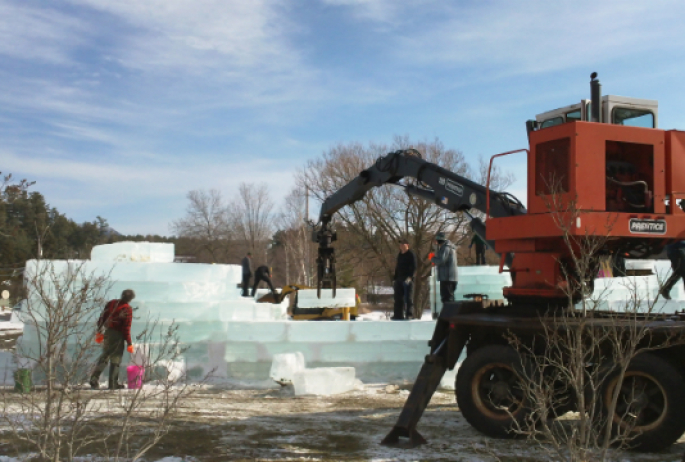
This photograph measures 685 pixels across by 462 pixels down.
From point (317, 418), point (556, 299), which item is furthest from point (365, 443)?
point (556, 299)

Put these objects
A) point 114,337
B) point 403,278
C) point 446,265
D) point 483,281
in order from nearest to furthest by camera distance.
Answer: point 114,337 → point 446,265 → point 403,278 → point 483,281

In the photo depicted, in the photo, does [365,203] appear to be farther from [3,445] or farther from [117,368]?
[3,445]

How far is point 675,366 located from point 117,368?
753 centimetres

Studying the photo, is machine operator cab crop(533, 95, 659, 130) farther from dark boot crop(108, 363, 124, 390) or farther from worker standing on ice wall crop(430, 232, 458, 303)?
dark boot crop(108, 363, 124, 390)

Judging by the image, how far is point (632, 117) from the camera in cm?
720

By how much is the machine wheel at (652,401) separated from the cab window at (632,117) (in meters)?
2.71

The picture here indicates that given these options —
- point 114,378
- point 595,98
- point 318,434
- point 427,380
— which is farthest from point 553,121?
point 114,378

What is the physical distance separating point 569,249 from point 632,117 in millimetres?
2374

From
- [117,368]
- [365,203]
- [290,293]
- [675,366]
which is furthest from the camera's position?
[365,203]

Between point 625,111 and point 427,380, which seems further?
point 625,111

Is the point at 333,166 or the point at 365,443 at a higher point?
the point at 333,166

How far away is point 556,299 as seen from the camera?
6.62 meters

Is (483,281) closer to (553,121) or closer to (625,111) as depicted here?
(553,121)

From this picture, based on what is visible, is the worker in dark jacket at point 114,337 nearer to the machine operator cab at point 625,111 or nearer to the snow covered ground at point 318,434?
the snow covered ground at point 318,434
